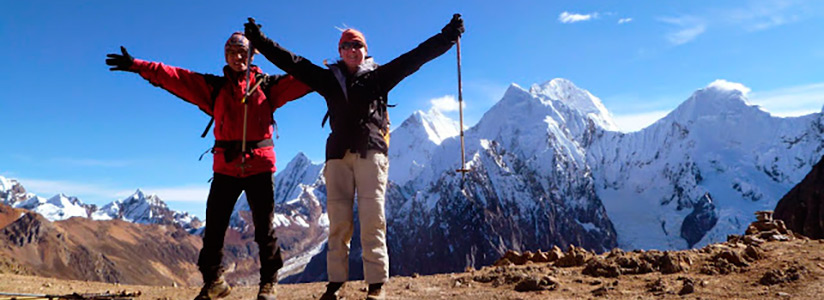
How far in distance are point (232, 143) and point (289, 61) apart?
136 centimetres

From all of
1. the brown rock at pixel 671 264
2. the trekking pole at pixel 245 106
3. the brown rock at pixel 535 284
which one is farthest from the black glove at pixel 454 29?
the brown rock at pixel 671 264

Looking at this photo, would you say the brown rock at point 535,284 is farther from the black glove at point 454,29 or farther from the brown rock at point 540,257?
the black glove at point 454,29

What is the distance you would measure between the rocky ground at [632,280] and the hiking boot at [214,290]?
1.43 metres

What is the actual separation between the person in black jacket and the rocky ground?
1.83 metres

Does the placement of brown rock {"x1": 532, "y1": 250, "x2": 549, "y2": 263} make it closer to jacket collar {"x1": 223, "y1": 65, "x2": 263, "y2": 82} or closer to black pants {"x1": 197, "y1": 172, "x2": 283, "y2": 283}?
black pants {"x1": 197, "y1": 172, "x2": 283, "y2": 283}

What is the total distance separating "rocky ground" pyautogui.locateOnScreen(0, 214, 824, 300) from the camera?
7.29 m

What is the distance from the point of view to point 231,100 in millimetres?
7156

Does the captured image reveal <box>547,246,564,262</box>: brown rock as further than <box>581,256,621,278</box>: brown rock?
Yes

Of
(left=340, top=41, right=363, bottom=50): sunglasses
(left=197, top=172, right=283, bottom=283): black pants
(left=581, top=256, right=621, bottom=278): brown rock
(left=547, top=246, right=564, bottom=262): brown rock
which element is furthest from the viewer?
(left=547, top=246, right=564, bottom=262): brown rock

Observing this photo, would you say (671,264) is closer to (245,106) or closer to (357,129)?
(357,129)

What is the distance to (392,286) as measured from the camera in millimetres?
9469

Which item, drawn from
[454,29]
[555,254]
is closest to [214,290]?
[454,29]

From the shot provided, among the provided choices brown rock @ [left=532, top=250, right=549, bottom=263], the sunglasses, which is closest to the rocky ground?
brown rock @ [left=532, top=250, right=549, bottom=263]

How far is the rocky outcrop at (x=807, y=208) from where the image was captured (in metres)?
78.6
